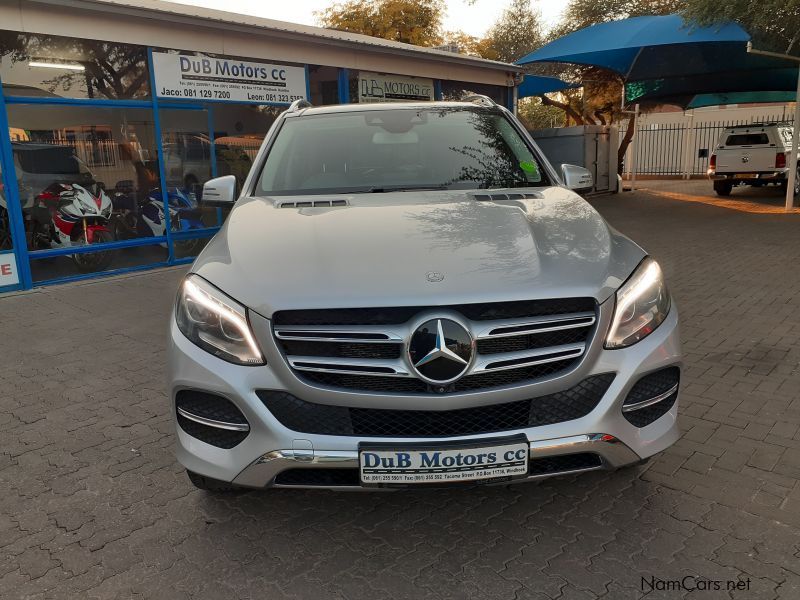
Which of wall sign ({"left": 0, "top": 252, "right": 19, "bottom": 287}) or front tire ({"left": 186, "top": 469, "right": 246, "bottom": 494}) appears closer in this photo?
front tire ({"left": 186, "top": 469, "right": 246, "bottom": 494})

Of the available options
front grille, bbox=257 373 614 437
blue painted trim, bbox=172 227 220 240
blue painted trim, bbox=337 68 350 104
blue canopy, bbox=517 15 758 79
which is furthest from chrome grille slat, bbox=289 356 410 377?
blue canopy, bbox=517 15 758 79

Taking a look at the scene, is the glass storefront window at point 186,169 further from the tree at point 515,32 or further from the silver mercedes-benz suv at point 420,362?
the tree at point 515,32

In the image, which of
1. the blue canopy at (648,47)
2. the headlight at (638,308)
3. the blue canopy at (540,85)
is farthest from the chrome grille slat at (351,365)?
the blue canopy at (540,85)

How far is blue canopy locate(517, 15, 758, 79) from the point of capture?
49.3ft

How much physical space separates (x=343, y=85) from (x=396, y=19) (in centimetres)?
2402

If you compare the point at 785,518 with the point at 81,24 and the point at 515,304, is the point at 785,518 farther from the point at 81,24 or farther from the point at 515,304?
the point at 81,24

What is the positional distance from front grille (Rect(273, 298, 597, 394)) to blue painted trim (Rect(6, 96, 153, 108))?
7.76 metres

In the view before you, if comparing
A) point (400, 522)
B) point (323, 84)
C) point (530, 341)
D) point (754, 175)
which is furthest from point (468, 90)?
point (530, 341)

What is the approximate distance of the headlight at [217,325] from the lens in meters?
2.42

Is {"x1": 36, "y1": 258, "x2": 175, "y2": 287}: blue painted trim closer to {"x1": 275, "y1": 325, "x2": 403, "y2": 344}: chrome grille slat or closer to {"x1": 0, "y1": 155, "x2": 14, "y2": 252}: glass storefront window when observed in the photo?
{"x1": 0, "y1": 155, "x2": 14, "y2": 252}: glass storefront window

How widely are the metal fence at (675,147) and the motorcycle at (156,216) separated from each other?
23.4 m

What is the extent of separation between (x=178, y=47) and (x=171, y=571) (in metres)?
8.73

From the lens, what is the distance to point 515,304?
2383 mm

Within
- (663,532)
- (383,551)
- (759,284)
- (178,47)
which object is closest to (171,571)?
(383,551)
